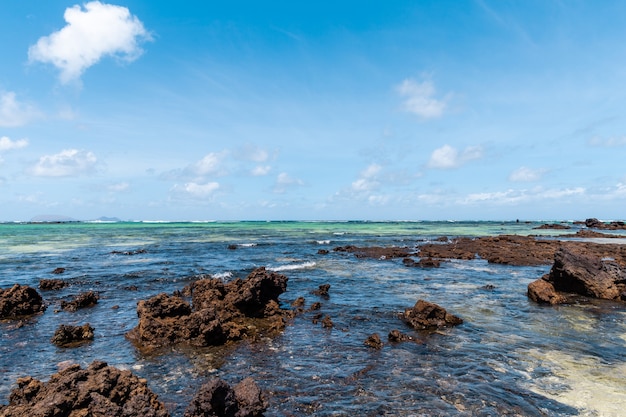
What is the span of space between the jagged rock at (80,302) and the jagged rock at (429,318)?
1573 centimetres

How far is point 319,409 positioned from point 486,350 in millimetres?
6905

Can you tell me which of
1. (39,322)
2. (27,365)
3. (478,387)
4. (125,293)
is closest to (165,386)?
(27,365)

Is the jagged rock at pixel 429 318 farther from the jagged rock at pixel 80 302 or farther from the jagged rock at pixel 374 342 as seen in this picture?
the jagged rock at pixel 80 302

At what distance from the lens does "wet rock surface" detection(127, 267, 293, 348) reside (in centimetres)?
1302

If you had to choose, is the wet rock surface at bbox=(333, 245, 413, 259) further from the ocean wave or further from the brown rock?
the brown rock

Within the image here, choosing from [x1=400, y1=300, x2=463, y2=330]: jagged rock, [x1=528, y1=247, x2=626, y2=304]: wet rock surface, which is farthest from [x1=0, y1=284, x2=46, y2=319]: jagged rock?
[x1=528, y1=247, x2=626, y2=304]: wet rock surface

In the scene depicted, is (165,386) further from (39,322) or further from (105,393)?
(39,322)

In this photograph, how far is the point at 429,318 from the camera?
15422 mm

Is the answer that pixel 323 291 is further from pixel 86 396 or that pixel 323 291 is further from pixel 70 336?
pixel 86 396

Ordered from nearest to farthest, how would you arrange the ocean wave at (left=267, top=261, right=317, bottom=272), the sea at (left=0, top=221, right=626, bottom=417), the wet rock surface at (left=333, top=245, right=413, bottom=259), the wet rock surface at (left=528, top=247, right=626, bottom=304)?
the sea at (left=0, top=221, right=626, bottom=417) → the wet rock surface at (left=528, top=247, right=626, bottom=304) → the ocean wave at (left=267, top=261, right=317, bottom=272) → the wet rock surface at (left=333, top=245, right=413, bottom=259)

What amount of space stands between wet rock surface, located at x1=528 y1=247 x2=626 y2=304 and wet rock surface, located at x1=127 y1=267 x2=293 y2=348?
45.2ft

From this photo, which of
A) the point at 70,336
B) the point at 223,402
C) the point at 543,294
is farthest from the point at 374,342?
the point at 543,294

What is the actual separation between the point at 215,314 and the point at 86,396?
6.71 metres

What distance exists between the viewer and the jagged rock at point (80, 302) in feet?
58.4
